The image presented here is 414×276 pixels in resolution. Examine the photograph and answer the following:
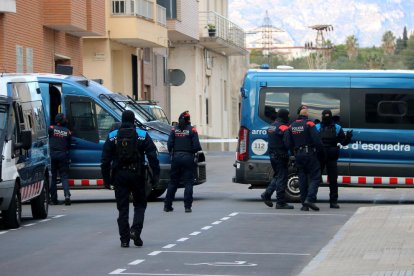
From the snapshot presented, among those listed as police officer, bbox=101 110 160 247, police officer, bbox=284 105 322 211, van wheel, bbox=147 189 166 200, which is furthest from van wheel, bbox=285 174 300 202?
police officer, bbox=101 110 160 247

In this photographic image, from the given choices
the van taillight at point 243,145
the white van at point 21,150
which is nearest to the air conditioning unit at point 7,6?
the white van at point 21,150

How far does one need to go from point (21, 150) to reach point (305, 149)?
562 centimetres

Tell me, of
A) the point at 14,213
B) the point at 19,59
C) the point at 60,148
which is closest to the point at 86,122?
the point at 60,148

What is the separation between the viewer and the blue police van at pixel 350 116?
25328mm

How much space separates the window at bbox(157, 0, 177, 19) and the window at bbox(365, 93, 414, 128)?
99.9 feet

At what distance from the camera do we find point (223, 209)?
23.6 meters

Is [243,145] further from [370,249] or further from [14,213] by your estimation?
[370,249]

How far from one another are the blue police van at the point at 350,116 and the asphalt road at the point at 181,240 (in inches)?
29.5

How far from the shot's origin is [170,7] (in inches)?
2185

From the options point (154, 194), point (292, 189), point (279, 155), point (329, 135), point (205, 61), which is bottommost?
point (154, 194)

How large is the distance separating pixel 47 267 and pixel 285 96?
1200cm

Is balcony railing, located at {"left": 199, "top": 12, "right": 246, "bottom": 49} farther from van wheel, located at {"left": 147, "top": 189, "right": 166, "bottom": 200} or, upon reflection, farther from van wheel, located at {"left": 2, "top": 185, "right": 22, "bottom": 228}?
van wheel, located at {"left": 2, "top": 185, "right": 22, "bottom": 228}

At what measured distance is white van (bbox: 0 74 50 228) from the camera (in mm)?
19391

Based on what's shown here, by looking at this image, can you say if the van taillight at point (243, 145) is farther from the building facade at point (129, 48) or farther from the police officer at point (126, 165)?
the building facade at point (129, 48)
